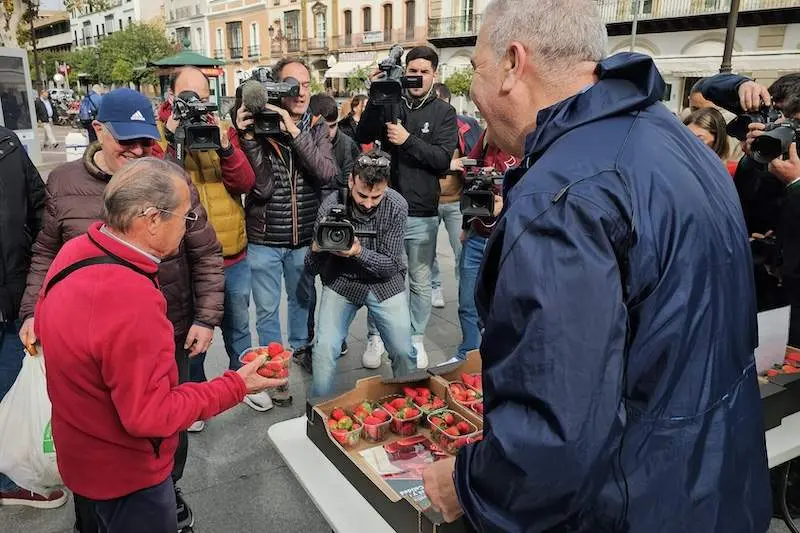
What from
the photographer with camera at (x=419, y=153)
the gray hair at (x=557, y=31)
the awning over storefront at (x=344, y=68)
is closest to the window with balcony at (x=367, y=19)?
the awning over storefront at (x=344, y=68)

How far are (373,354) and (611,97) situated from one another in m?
3.34

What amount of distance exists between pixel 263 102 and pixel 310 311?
1597 millimetres

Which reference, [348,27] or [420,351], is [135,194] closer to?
[420,351]

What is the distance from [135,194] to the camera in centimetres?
171

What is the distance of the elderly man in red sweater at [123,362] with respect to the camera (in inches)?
61.9

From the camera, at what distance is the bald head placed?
336 cm

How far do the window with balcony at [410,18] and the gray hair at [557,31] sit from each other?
33720 mm

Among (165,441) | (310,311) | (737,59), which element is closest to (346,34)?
(737,59)

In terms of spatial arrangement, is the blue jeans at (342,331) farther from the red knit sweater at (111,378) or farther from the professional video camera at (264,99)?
the red knit sweater at (111,378)

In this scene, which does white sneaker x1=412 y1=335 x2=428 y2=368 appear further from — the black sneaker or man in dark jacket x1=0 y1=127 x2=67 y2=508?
man in dark jacket x1=0 y1=127 x2=67 y2=508

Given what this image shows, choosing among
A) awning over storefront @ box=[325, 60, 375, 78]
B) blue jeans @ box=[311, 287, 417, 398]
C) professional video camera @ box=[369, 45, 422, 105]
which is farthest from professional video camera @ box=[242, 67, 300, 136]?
awning over storefront @ box=[325, 60, 375, 78]

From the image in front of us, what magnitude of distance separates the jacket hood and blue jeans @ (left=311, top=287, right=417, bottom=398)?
2.12 m

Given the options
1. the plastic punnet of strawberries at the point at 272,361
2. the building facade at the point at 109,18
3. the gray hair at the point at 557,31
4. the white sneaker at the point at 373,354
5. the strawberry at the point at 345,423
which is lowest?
the white sneaker at the point at 373,354

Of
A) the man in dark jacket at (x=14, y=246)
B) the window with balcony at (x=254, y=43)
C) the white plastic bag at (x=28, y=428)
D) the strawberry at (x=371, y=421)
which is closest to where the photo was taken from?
the strawberry at (x=371, y=421)
